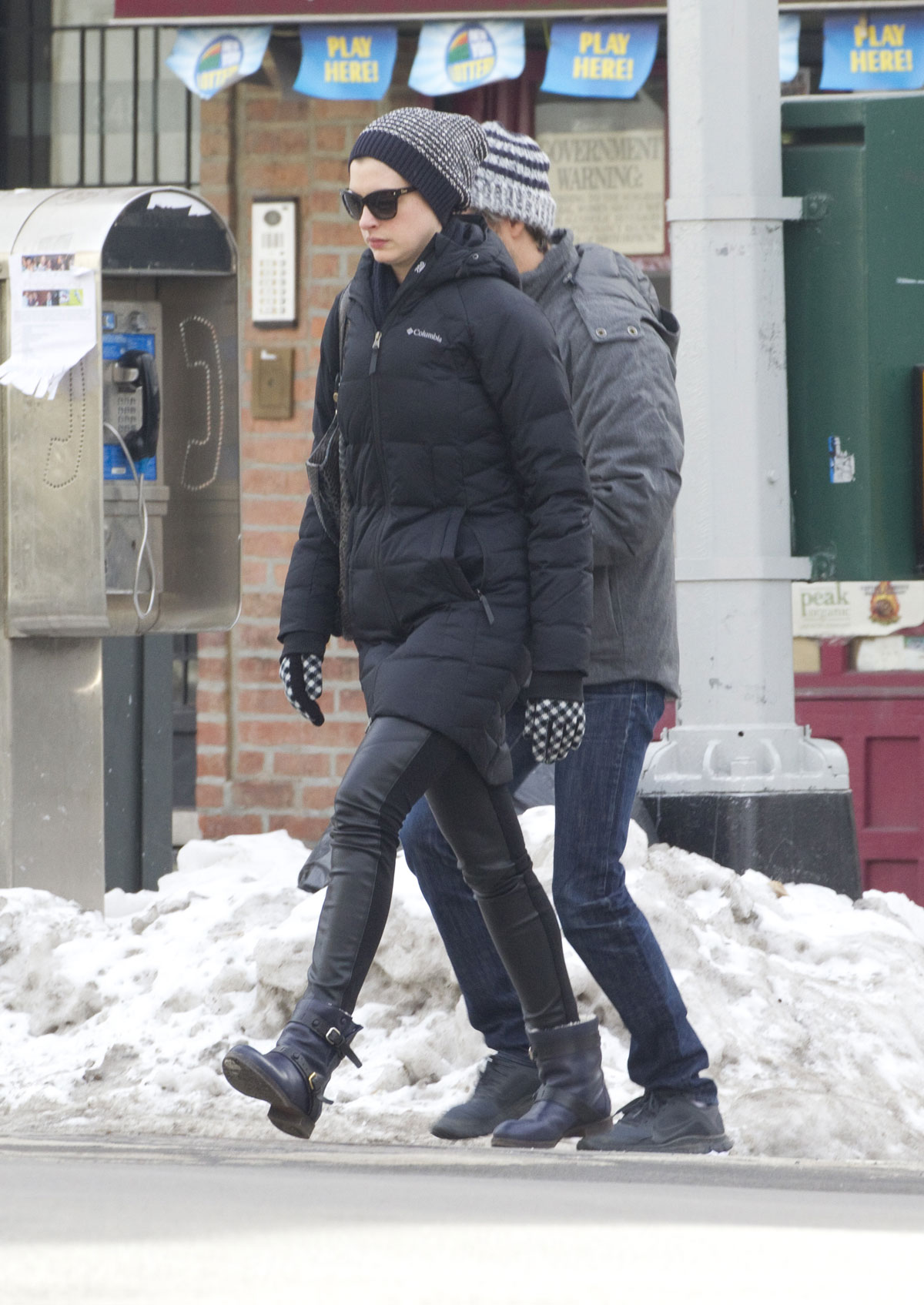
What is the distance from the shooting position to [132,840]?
6.95 meters

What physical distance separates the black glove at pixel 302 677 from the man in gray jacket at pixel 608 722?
32cm

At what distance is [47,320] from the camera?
5.73 m

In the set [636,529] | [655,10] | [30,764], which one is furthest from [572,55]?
[636,529]

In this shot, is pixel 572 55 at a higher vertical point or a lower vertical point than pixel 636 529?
higher

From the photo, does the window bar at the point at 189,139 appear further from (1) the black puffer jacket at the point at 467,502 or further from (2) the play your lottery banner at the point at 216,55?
(1) the black puffer jacket at the point at 467,502

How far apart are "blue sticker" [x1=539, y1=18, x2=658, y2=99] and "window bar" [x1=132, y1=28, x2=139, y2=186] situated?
2086 millimetres

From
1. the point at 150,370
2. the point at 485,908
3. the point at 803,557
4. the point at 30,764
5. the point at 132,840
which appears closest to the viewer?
the point at 485,908

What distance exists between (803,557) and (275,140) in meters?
3.36

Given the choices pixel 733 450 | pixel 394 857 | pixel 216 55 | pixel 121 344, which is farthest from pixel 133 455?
pixel 394 857

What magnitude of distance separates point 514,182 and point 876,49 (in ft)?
11.6

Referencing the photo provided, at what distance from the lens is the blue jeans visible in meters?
3.96

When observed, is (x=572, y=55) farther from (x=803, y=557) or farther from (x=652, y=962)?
(x=652, y=962)

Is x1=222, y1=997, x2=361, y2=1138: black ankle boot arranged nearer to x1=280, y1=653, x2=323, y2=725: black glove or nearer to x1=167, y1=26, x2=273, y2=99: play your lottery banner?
x1=280, y1=653, x2=323, y2=725: black glove

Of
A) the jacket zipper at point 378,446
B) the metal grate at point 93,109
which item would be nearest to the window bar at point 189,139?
the metal grate at point 93,109
